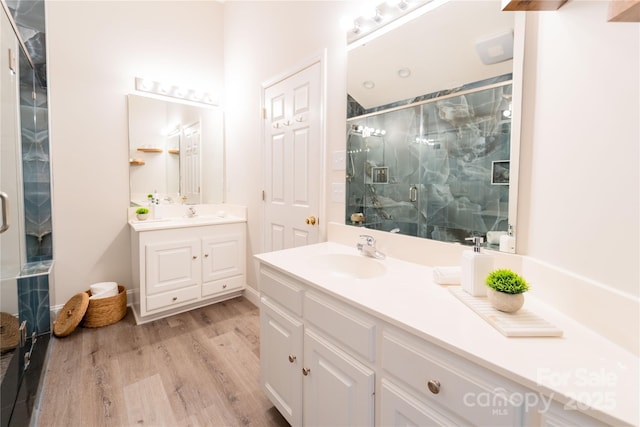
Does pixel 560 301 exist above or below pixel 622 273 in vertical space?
below

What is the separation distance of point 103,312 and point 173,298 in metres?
0.52

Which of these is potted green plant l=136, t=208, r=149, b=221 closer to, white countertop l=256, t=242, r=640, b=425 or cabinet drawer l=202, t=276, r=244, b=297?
cabinet drawer l=202, t=276, r=244, b=297

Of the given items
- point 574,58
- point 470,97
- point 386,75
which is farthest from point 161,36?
point 574,58

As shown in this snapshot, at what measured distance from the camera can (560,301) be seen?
858 mm

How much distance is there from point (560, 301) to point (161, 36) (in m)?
3.56

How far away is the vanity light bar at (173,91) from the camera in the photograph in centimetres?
266

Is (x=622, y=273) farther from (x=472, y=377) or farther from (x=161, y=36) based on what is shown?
(x=161, y=36)

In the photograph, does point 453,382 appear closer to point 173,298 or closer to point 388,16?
point 388,16

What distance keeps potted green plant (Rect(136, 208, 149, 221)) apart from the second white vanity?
51mm

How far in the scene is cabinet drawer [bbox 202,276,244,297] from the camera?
2652 millimetres

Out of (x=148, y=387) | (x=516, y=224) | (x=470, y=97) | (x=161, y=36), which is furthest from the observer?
(x=161, y=36)

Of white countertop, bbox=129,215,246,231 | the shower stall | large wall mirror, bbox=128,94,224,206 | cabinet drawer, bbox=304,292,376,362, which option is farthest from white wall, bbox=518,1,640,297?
large wall mirror, bbox=128,94,224,206

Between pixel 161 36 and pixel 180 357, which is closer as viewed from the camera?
pixel 180 357

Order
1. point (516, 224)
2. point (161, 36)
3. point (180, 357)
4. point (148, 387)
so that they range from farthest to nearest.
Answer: point (161, 36) → point (180, 357) → point (148, 387) → point (516, 224)
